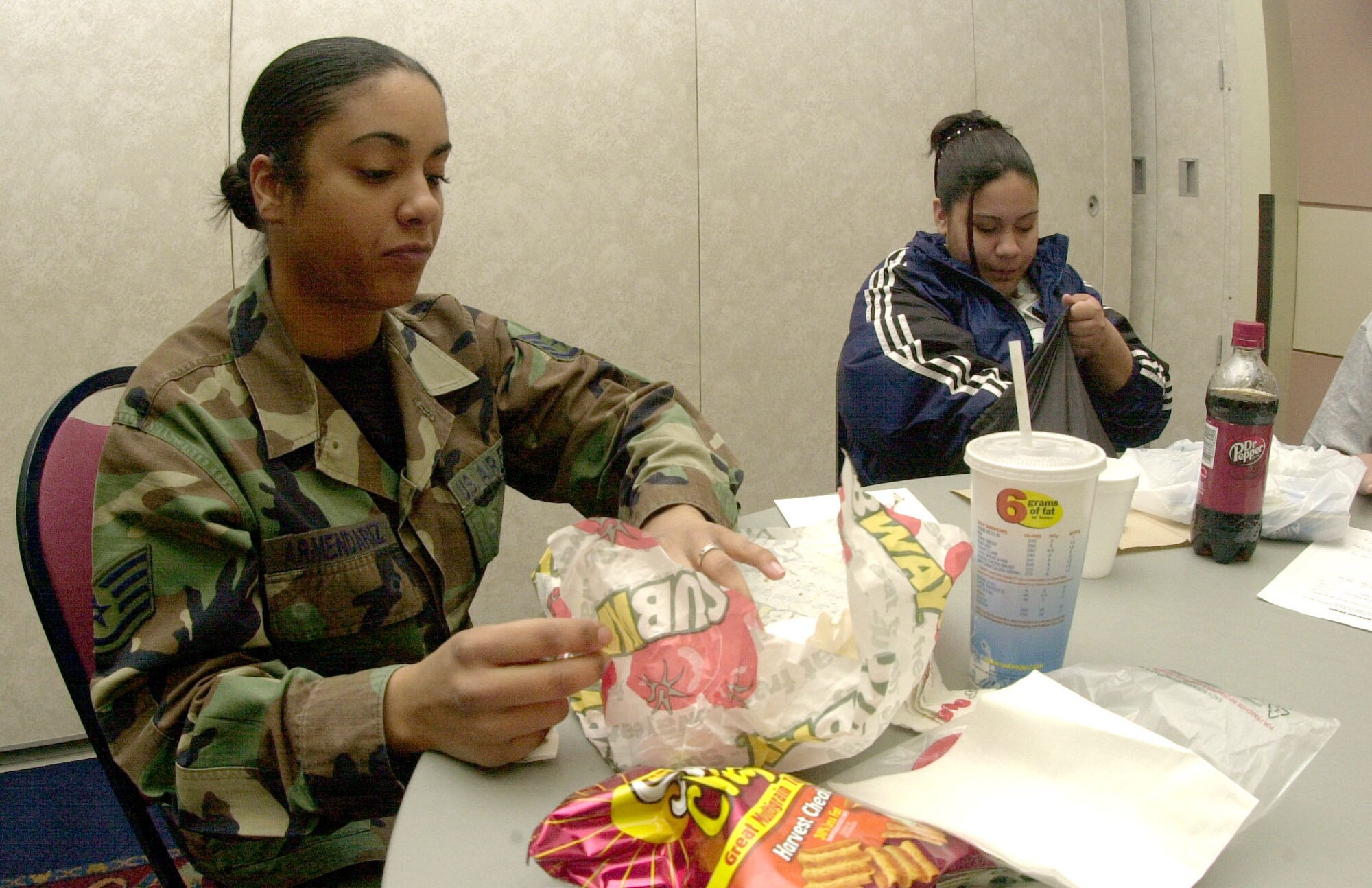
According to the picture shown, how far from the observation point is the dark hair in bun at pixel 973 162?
1.74 meters

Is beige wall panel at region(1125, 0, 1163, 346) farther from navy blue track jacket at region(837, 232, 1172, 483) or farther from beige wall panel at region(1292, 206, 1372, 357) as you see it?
navy blue track jacket at region(837, 232, 1172, 483)

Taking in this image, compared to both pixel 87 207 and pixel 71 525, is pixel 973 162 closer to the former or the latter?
pixel 71 525

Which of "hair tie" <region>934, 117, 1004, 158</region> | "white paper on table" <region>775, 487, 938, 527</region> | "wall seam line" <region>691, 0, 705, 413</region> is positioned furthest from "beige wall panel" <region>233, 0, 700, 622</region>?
"white paper on table" <region>775, 487, 938, 527</region>

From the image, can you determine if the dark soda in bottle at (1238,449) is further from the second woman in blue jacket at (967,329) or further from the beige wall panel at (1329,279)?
the beige wall panel at (1329,279)

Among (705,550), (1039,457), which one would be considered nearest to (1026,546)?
(1039,457)

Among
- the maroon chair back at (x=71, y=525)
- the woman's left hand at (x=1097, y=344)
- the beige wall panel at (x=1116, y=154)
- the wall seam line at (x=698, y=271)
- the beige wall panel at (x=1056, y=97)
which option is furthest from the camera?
the beige wall panel at (x=1116, y=154)

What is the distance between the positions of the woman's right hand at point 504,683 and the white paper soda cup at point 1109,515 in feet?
1.77

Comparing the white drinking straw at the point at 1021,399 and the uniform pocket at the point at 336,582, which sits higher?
the white drinking straw at the point at 1021,399

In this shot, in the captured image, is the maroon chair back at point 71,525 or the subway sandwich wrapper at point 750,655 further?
the maroon chair back at point 71,525

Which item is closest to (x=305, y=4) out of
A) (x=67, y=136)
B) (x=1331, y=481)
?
(x=67, y=136)

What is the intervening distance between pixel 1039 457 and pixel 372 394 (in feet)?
2.46

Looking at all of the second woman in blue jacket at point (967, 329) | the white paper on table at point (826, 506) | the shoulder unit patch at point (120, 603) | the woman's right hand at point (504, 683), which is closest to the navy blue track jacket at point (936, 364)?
the second woman in blue jacket at point (967, 329)

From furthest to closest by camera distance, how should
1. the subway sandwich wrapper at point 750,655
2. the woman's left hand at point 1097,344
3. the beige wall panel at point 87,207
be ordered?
the beige wall panel at point 87,207
the woman's left hand at point 1097,344
the subway sandwich wrapper at point 750,655

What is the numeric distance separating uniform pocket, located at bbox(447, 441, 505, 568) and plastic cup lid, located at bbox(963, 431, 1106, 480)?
24.0 inches
